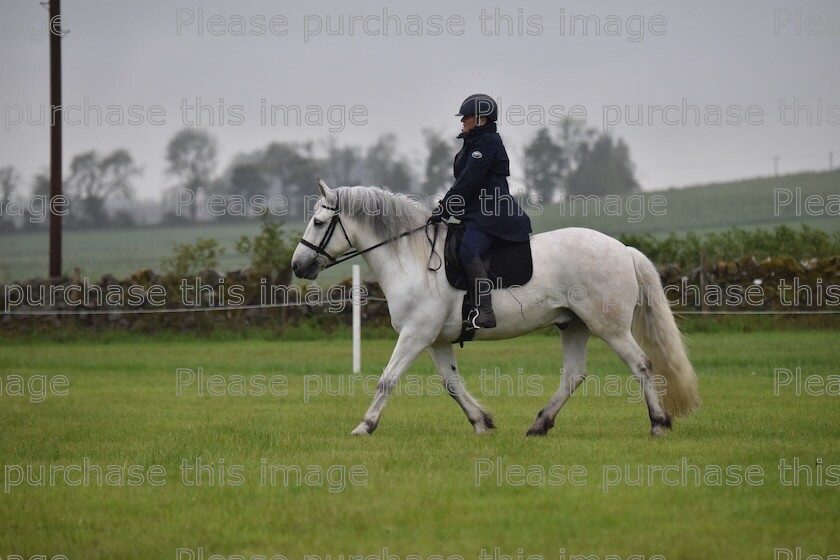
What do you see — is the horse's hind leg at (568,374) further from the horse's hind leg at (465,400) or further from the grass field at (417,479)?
the horse's hind leg at (465,400)

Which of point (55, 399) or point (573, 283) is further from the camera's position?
point (55, 399)

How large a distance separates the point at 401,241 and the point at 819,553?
4.95m

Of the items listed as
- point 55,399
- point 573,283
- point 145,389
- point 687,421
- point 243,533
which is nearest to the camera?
point 243,533

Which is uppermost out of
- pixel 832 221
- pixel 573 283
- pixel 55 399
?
pixel 832 221

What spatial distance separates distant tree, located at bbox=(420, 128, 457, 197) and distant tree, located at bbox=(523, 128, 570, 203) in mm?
3274

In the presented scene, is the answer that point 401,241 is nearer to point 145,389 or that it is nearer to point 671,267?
point 145,389

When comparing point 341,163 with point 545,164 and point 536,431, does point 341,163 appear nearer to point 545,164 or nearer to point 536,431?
point 545,164

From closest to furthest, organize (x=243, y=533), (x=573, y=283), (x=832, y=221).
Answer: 1. (x=243, y=533)
2. (x=573, y=283)
3. (x=832, y=221)

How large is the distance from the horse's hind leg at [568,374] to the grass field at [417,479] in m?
0.18

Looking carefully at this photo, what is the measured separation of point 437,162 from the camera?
46.7m

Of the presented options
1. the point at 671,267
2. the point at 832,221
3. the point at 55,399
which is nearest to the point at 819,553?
the point at 55,399

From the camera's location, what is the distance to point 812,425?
9648 millimetres

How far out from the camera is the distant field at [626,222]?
4281 cm

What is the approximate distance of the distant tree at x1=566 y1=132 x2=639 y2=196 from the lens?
5241cm
